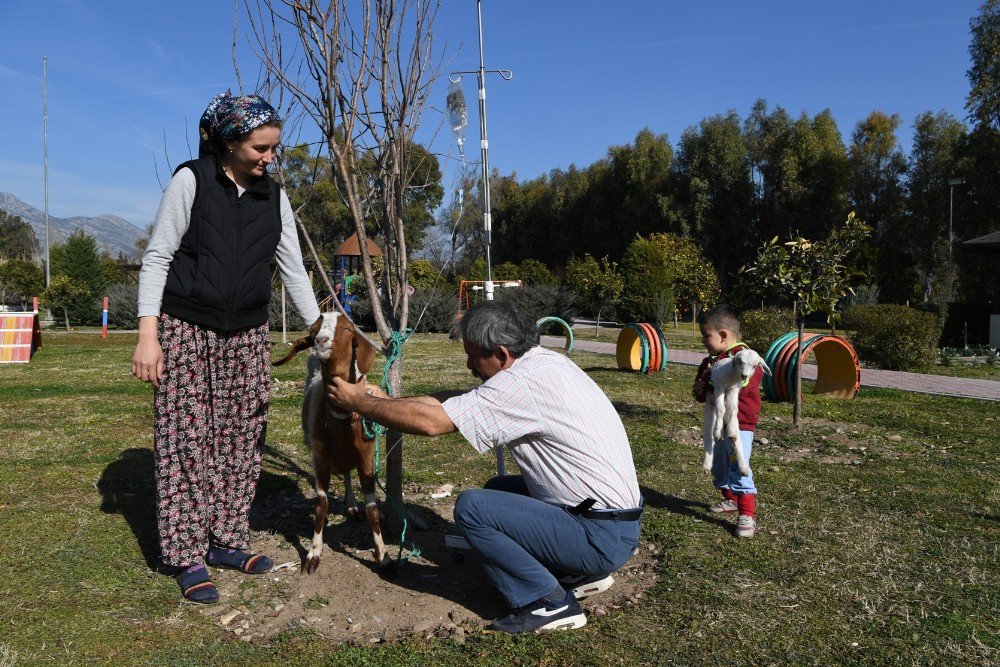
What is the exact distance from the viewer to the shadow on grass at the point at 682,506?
4695 millimetres

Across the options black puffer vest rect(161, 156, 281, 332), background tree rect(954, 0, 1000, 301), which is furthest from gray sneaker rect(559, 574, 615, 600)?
background tree rect(954, 0, 1000, 301)

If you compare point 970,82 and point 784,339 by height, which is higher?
point 970,82

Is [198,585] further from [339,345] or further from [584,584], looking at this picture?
[584,584]

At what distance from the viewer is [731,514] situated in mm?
4809

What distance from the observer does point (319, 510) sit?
369 centimetres

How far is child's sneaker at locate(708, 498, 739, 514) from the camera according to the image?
4832mm

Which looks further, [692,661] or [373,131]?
[373,131]

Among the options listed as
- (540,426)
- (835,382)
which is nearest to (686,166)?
Answer: (835,382)

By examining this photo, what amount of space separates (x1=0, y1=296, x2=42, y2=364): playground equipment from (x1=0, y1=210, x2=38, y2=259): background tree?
226 feet

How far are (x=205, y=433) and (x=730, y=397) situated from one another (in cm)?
294

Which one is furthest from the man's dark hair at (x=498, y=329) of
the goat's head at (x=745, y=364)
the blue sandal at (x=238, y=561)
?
the goat's head at (x=745, y=364)

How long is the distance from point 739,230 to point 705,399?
39.2 metres

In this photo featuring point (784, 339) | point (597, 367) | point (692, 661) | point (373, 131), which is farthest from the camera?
point (597, 367)

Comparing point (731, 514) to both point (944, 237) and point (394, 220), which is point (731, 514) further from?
point (944, 237)
